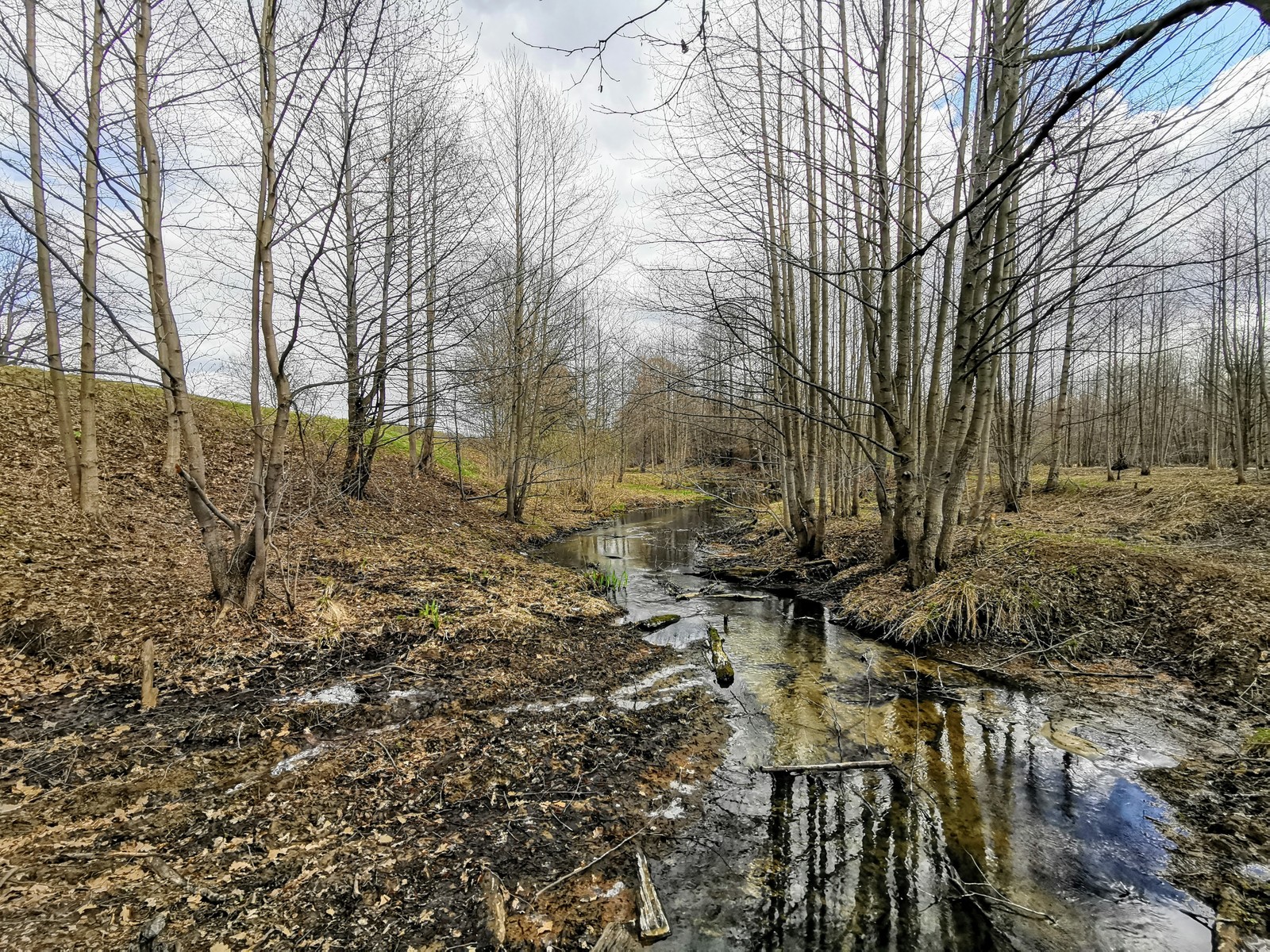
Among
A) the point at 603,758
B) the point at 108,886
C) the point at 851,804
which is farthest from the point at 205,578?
the point at 851,804

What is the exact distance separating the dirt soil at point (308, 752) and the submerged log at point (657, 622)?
1.75 feet

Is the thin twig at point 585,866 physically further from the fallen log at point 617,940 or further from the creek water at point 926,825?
the fallen log at point 617,940

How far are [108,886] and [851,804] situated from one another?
471 centimetres

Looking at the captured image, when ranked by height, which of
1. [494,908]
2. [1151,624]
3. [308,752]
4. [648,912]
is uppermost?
[1151,624]

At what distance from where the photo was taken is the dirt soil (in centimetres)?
285

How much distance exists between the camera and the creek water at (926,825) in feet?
10.2

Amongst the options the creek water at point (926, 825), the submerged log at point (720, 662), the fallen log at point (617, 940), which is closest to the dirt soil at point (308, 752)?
the fallen log at point (617, 940)

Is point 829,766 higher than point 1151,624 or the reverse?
the reverse

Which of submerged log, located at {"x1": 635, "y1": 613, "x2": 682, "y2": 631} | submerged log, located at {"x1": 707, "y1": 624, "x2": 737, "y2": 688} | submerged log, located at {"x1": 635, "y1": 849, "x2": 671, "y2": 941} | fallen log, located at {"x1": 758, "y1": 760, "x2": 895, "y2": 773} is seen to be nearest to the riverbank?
fallen log, located at {"x1": 758, "y1": 760, "x2": 895, "y2": 773}

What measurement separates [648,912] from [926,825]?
222cm

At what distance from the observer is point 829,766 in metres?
4.41

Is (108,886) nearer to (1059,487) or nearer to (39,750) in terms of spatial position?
(39,750)

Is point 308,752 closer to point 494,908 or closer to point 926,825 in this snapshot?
point 494,908

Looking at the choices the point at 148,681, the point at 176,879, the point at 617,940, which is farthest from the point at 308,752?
the point at 617,940
